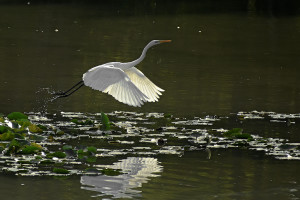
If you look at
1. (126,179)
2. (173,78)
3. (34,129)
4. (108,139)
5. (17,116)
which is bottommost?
(126,179)

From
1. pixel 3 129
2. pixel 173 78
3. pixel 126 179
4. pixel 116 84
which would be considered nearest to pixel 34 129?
pixel 3 129

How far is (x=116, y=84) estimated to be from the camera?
32.3 ft

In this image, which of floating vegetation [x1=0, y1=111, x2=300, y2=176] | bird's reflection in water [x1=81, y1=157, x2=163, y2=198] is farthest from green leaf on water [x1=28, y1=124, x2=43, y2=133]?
bird's reflection in water [x1=81, y1=157, x2=163, y2=198]

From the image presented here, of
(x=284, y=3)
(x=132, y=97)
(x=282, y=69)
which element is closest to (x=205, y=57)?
(x=282, y=69)

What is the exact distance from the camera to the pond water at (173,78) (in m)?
8.05

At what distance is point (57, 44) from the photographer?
18.8 m

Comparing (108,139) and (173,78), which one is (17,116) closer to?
(108,139)

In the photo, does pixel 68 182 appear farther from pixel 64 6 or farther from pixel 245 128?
pixel 64 6

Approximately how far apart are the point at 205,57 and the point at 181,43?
2.12 metres

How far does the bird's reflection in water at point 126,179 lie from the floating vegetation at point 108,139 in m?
0.13

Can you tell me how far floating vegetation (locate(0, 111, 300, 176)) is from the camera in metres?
8.66

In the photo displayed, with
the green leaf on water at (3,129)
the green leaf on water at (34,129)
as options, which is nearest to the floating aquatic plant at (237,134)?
the green leaf on water at (34,129)

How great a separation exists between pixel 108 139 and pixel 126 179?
181 cm

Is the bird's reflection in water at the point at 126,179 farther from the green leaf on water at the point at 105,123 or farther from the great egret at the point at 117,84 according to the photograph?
the green leaf on water at the point at 105,123
